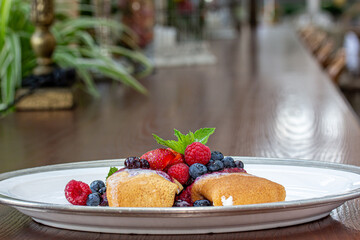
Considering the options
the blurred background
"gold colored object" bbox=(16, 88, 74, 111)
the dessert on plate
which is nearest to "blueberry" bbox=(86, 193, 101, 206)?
the dessert on plate

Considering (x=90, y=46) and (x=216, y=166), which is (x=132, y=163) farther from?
(x=90, y=46)

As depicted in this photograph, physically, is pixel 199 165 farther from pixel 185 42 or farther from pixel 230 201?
pixel 185 42

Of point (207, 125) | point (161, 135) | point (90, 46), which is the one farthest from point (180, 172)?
point (90, 46)

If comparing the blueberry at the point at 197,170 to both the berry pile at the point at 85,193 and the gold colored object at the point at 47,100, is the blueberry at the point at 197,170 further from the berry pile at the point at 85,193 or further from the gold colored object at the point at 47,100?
the gold colored object at the point at 47,100

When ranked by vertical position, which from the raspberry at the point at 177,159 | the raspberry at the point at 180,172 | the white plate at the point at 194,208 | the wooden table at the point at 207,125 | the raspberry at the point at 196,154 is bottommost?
the wooden table at the point at 207,125

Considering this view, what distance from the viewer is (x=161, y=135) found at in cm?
99

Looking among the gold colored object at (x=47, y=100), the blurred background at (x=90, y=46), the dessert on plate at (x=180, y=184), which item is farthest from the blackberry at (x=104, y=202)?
the gold colored object at (x=47, y=100)

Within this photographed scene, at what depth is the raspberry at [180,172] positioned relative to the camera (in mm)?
455

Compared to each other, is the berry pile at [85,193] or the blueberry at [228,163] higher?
the blueberry at [228,163]

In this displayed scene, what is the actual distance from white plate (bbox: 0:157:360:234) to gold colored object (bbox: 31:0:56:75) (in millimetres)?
850

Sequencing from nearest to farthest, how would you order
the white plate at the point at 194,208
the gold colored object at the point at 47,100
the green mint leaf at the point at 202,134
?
the white plate at the point at 194,208 < the green mint leaf at the point at 202,134 < the gold colored object at the point at 47,100

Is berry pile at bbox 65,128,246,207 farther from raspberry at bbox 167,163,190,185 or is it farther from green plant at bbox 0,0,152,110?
green plant at bbox 0,0,152,110

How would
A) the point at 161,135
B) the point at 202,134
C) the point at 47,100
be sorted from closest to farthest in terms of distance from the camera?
the point at 202,134 < the point at 161,135 < the point at 47,100

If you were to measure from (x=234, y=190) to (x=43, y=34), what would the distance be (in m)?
1.01
